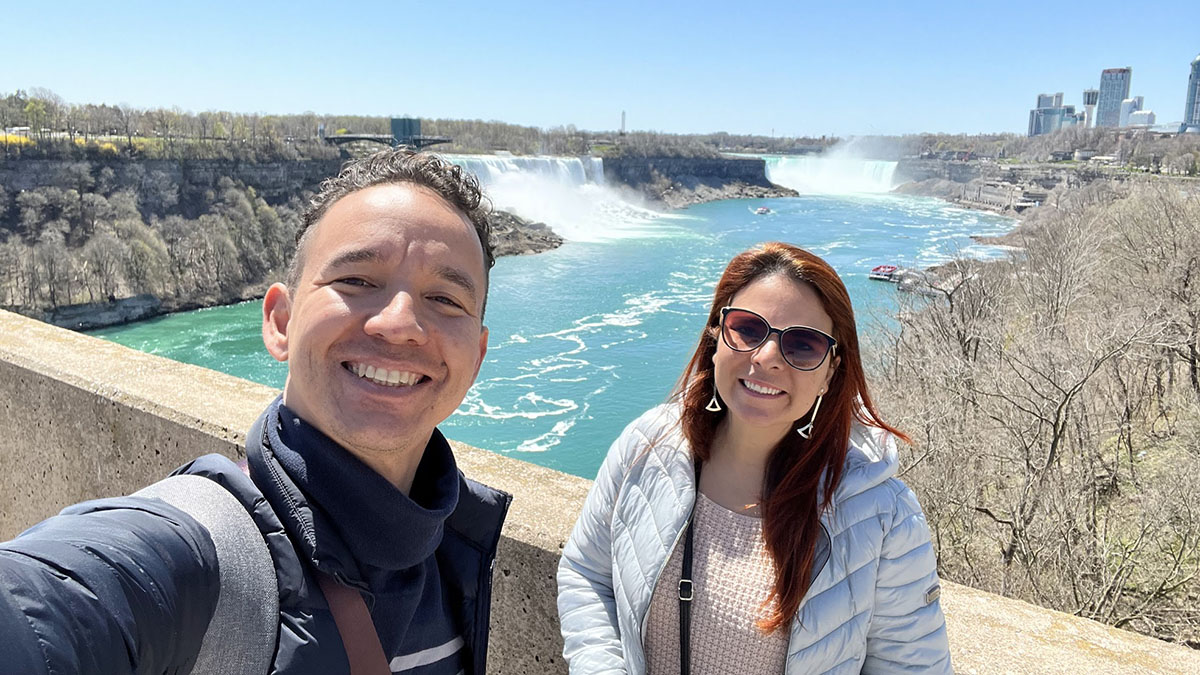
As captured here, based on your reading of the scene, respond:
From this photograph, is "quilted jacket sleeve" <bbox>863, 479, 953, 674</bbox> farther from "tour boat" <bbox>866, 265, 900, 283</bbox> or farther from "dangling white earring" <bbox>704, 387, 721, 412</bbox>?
"tour boat" <bbox>866, 265, 900, 283</bbox>

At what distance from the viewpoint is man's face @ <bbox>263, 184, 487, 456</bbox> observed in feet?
3.56

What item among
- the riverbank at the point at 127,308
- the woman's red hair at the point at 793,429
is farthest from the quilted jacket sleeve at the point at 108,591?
the riverbank at the point at 127,308

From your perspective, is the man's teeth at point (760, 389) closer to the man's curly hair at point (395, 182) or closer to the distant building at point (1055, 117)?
the man's curly hair at point (395, 182)


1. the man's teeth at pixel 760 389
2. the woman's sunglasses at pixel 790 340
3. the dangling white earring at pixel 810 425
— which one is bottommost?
the dangling white earring at pixel 810 425

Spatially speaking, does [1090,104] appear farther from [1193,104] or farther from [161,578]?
[161,578]

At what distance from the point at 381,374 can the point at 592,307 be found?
106ft

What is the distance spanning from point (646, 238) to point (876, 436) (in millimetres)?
55759

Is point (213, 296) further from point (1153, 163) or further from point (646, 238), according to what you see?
point (1153, 163)

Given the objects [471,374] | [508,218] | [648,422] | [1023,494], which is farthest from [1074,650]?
[508,218]

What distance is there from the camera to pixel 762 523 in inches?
59.5

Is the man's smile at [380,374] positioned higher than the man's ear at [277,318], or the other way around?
the man's ear at [277,318]

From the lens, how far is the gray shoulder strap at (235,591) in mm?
845

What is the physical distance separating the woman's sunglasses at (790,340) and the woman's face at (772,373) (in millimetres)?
11

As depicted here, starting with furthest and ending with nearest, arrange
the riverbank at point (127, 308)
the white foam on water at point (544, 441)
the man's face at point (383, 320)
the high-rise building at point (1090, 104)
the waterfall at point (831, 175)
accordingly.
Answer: the high-rise building at point (1090, 104) < the waterfall at point (831, 175) < the riverbank at point (127, 308) < the white foam on water at point (544, 441) < the man's face at point (383, 320)
